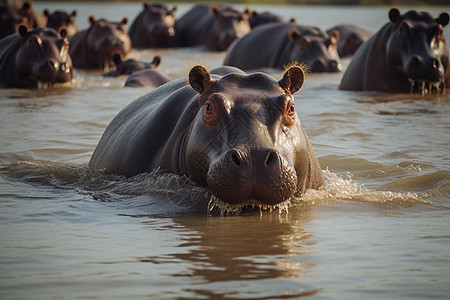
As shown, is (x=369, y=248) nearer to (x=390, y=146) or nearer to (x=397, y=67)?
(x=390, y=146)

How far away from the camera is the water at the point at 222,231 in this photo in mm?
3930

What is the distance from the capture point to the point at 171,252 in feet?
14.8

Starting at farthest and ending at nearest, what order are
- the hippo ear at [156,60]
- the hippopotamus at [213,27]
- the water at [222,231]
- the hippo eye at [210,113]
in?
the hippopotamus at [213,27] → the hippo ear at [156,60] → the hippo eye at [210,113] → the water at [222,231]

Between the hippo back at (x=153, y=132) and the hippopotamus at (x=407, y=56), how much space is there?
18.3 feet

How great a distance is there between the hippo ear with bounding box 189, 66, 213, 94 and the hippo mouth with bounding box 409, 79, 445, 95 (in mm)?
6981

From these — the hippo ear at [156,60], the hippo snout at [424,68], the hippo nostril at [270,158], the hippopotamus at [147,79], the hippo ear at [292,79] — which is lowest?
the hippopotamus at [147,79]

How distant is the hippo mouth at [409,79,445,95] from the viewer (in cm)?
→ 1213

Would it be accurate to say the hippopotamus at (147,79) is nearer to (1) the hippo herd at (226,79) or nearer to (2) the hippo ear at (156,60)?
(1) the hippo herd at (226,79)

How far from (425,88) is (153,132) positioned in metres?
7.11

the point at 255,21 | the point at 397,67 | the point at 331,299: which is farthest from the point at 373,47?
the point at 255,21

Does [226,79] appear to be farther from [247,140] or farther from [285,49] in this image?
[285,49]

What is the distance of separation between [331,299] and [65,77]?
416 inches

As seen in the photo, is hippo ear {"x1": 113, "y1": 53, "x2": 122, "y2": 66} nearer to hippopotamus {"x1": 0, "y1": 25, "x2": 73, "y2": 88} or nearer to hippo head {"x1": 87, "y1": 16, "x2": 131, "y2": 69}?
hippo head {"x1": 87, "y1": 16, "x2": 131, "y2": 69}

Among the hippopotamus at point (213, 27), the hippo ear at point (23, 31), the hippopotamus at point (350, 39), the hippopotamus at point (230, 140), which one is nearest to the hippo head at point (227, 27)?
the hippopotamus at point (213, 27)
